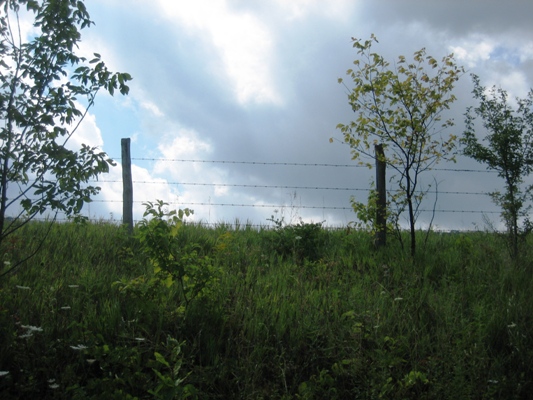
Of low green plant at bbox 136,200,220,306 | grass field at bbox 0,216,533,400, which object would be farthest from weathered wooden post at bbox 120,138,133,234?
low green plant at bbox 136,200,220,306

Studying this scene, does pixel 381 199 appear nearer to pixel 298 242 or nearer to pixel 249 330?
pixel 298 242

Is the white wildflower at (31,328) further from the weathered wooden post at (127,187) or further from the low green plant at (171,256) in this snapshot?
the weathered wooden post at (127,187)

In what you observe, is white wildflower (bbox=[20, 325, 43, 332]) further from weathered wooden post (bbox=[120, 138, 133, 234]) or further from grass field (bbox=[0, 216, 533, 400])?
weathered wooden post (bbox=[120, 138, 133, 234])

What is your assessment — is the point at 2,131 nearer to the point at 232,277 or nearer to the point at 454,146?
the point at 232,277

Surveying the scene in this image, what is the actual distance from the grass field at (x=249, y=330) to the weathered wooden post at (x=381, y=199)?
4.78 feet

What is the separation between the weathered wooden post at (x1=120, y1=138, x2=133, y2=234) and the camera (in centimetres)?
1008

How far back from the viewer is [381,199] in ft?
31.8

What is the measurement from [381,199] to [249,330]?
4.68m

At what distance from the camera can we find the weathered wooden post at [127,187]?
10.1 m

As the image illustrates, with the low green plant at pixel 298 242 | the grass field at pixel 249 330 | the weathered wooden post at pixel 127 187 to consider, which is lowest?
the grass field at pixel 249 330

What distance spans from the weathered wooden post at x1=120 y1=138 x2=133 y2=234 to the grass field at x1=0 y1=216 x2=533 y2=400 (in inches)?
82.4

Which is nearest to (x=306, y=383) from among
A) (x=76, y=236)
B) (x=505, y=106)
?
(x=76, y=236)

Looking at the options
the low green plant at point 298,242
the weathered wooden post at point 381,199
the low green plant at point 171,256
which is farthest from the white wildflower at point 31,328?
the weathered wooden post at point 381,199

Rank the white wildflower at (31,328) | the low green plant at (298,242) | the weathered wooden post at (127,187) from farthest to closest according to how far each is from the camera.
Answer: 1. the weathered wooden post at (127,187)
2. the low green plant at (298,242)
3. the white wildflower at (31,328)
